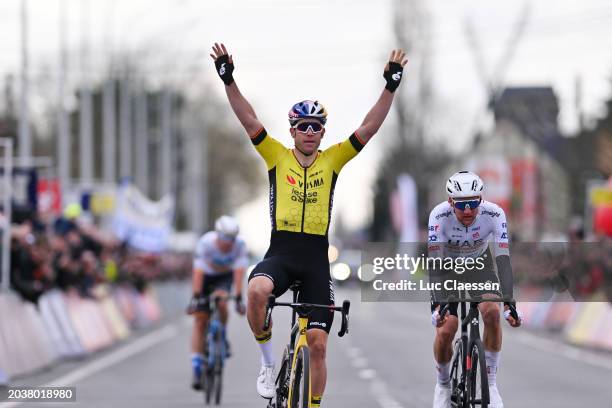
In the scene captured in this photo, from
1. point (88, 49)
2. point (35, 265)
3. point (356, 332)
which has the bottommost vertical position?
point (356, 332)

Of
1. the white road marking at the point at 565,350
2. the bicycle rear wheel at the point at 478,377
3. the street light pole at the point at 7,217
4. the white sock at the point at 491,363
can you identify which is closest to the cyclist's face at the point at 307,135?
the bicycle rear wheel at the point at 478,377

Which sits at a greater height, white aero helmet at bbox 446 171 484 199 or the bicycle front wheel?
white aero helmet at bbox 446 171 484 199

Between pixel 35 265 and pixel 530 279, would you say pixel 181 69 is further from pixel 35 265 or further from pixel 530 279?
pixel 35 265

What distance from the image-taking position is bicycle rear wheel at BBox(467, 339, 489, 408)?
1119 centimetres

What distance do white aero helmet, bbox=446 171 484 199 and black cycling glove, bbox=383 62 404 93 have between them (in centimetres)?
76

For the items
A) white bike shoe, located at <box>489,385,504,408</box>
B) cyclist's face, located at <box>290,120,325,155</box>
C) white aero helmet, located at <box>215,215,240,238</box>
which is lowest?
white bike shoe, located at <box>489,385,504,408</box>

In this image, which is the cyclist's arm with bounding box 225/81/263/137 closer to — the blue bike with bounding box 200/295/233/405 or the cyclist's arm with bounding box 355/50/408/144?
the cyclist's arm with bounding box 355/50/408/144

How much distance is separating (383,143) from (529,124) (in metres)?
35.5

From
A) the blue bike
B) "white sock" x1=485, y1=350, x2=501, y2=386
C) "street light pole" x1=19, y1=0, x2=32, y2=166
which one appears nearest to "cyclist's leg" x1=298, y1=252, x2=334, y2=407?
"white sock" x1=485, y1=350, x2=501, y2=386

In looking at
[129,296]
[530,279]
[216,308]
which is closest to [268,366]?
[216,308]

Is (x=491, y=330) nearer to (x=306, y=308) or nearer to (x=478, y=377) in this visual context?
(x=478, y=377)

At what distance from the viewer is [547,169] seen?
462 ft

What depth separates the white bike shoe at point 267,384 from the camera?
39.2 feet

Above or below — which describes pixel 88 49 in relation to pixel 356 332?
above
